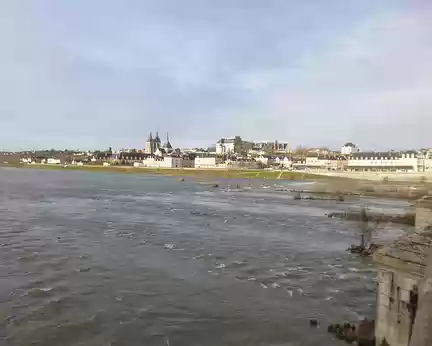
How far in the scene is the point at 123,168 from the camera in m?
198

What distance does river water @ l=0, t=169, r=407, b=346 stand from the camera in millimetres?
14609

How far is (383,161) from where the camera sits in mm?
176250

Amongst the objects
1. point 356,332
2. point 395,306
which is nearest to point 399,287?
point 395,306

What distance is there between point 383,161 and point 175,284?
17292 cm

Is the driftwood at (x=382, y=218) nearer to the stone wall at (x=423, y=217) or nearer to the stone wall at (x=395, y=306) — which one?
the stone wall at (x=423, y=217)

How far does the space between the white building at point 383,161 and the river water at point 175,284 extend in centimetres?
13896

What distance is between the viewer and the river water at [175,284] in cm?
1461

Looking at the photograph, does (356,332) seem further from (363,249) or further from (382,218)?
(382,218)

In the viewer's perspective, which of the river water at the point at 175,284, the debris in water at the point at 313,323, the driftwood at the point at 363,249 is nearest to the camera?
the river water at the point at 175,284

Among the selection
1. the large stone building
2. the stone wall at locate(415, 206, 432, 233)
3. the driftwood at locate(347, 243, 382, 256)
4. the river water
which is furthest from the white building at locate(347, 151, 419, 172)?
the large stone building

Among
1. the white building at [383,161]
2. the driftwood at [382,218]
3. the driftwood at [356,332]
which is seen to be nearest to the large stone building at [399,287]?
the driftwood at [356,332]

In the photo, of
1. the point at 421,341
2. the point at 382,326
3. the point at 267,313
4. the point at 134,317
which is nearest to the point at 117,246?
the point at 134,317

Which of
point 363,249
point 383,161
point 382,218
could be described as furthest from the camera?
point 383,161

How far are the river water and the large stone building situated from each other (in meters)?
5.14
